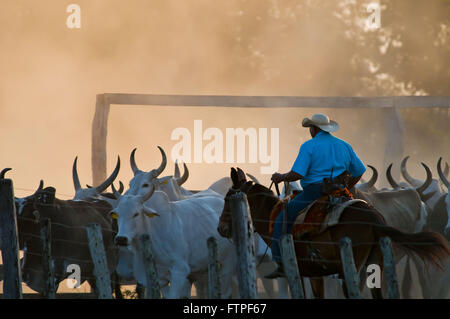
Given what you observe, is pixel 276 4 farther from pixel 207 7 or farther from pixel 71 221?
pixel 71 221

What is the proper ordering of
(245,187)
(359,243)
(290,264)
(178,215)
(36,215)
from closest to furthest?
(290,264) → (359,243) → (245,187) → (178,215) → (36,215)

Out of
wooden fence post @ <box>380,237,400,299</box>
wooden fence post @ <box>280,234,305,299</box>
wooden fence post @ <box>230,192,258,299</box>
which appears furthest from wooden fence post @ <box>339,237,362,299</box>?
wooden fence post @ <box>230,192,258,299</box>

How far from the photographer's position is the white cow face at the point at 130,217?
10.2 meters

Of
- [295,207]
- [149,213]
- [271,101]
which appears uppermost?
[271,101]

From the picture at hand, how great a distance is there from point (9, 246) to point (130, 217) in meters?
2.76

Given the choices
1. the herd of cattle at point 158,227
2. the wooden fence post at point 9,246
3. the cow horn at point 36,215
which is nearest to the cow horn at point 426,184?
the herd of cattle at point 158,227

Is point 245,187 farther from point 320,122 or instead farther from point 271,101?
point 271,101

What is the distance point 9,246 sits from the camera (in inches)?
305

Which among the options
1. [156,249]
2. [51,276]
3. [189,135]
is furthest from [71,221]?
[189,135]

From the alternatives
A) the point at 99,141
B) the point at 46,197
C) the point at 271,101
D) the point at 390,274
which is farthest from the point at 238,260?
the point at 271,101

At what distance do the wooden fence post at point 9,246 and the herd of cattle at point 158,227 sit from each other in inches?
97.9

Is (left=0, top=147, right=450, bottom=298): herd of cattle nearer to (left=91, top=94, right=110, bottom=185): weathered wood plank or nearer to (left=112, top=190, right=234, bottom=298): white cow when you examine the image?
(left=112, top=190, right=234, bottom=298): white cow

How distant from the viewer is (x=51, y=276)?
321 inches
